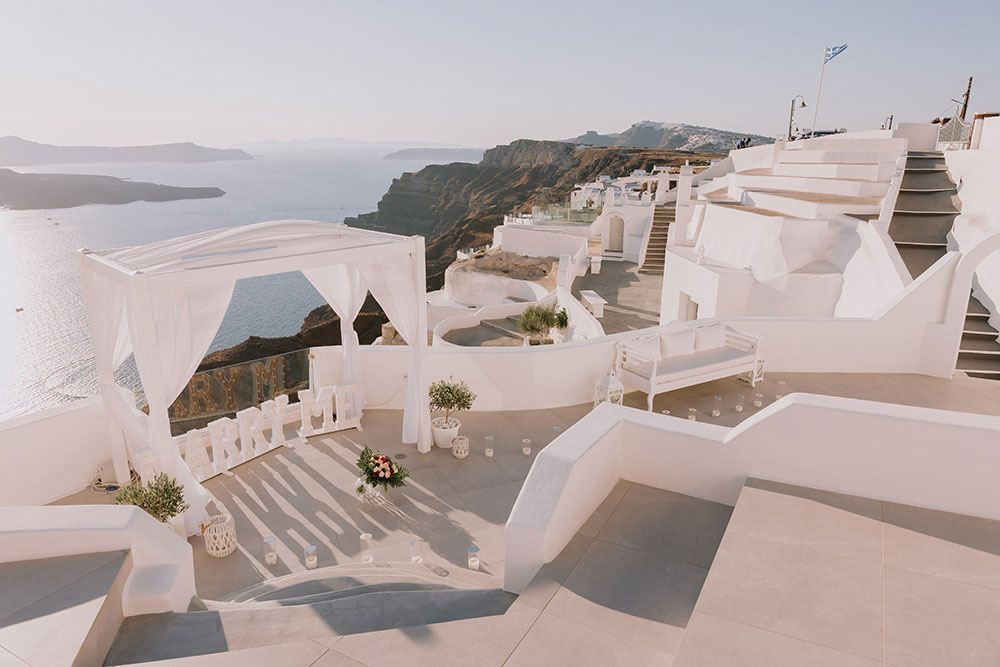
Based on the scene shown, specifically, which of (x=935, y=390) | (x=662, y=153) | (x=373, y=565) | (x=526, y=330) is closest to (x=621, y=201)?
(x=526, y=330)

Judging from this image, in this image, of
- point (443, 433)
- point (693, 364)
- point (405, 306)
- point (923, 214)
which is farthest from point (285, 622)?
point (923, 214)

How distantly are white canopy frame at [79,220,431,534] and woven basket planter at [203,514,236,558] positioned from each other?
43 centimetres

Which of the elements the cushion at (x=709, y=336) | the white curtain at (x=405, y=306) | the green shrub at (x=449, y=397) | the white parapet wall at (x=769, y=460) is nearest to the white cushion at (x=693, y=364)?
the cushion at (x=709, y=336)

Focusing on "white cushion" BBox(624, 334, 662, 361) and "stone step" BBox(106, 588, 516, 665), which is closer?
"stone step" BBox(106, 588, 516, 665)

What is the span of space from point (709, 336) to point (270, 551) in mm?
6892

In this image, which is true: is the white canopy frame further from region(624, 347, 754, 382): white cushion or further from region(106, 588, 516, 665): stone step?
region(624, 347, 754, 382): white cushion

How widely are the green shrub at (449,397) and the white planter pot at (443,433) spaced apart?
0.14 m

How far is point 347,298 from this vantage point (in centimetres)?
922

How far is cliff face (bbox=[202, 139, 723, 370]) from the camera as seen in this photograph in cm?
7931

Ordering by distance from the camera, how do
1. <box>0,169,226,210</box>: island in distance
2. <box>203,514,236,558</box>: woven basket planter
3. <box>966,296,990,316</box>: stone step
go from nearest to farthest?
<box>203,514,236,558</box>: woven basket planter → <box>966,296,990,316</box>: stone step → <box>0,169,226,210</box>: island in distance

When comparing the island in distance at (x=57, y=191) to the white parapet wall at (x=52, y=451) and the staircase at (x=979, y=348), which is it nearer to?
the white parapet wall at (x=52, y=451)

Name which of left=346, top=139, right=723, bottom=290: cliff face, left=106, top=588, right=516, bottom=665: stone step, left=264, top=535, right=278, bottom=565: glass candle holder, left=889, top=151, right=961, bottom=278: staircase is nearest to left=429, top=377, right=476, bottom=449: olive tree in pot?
left=264, top=535, right=278, bottom=565: glass candle holder

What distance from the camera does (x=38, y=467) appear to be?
6.85 meters

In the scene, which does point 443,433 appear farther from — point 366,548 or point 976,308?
point 976,308
